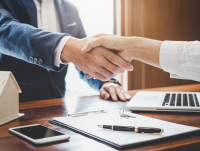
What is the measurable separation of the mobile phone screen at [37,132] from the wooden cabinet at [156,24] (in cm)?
279

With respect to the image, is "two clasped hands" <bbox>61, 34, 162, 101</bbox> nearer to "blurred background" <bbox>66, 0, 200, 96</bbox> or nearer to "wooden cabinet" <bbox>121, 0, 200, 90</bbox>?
"blurred background" <bbox>66, 0, 200, 96</bbox>

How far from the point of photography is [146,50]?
94 cm

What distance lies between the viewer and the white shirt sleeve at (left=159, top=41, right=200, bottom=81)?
0.77 metres

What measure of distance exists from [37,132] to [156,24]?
3.27 m

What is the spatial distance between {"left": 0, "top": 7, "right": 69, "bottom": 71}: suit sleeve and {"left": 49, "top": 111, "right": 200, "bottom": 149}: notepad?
0.39 metres

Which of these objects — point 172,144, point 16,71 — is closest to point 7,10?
point 16,71

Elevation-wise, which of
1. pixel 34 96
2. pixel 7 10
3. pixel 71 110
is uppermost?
pixel 7 10

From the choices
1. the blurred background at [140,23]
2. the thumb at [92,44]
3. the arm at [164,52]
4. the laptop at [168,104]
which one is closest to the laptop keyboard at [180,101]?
the laptop at [168,104]

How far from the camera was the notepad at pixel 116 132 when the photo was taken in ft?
1.70

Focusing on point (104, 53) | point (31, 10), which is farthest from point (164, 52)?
point (31, 10)

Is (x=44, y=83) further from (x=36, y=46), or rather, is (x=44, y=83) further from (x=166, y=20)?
(x=166, y=20)

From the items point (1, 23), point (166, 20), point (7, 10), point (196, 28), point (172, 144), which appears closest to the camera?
point (172, 144)

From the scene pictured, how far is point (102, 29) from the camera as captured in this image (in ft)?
10.5

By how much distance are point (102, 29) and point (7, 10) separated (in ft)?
6.09
